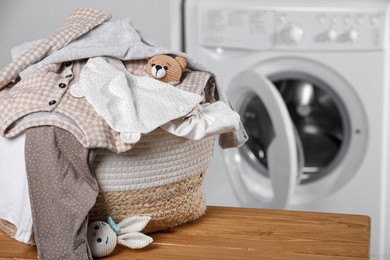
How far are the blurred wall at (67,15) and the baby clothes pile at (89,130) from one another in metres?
1.11

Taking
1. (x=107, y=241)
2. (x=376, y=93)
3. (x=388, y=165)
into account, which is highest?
(x=107, y=241)

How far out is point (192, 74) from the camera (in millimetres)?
1125

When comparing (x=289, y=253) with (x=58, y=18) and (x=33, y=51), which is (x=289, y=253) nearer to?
(x=33, y=51)

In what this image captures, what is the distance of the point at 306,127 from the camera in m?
2.27

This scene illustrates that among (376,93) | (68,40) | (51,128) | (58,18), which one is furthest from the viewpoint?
(58,18)

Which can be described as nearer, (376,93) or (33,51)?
(33,51)

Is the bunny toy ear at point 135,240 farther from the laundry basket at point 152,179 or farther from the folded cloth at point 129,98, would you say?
the folded cloth at point 129,98

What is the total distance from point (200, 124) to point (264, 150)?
1263 mm

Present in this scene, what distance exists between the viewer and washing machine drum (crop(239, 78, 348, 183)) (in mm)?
2225

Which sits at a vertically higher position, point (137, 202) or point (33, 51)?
point (33, 51)

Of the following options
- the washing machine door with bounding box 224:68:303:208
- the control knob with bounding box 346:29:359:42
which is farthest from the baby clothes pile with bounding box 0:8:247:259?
the control knob with bounding box 346:29:359:42

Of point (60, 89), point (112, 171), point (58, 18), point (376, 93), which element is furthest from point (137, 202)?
point (58, 18)

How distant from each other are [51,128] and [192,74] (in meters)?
0.23

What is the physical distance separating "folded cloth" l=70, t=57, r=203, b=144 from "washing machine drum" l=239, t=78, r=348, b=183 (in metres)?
1.17
